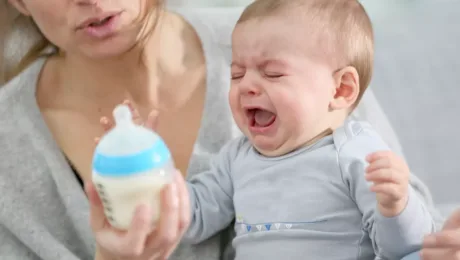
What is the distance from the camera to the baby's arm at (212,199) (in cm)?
90

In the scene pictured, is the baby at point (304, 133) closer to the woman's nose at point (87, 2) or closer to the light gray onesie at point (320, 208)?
the light gray onesie at point (320, 208)

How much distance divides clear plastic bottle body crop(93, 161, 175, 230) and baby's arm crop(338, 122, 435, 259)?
257 mm

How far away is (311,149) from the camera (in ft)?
2.74

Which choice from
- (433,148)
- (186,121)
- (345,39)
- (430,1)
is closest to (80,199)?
(186,121)

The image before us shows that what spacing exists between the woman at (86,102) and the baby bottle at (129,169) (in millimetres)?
382

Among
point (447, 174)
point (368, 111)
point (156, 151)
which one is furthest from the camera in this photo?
point (447, 174)

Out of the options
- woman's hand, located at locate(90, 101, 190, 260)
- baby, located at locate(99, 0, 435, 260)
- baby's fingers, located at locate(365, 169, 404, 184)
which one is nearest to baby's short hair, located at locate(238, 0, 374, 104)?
baby, located at locate(99, 0, 435, 260)

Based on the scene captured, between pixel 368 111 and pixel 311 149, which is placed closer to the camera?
pixel 311 149

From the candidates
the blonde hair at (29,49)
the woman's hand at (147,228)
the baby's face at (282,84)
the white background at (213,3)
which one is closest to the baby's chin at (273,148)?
the baby's face at (282,84)

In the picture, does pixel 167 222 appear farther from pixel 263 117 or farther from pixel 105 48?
pixel 105 48

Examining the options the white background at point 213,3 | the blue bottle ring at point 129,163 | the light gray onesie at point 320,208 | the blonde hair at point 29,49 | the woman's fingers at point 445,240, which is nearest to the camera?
the blue bottle ring at point 129,163

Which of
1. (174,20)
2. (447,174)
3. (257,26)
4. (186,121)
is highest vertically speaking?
(257,26)

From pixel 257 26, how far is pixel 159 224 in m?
0.37

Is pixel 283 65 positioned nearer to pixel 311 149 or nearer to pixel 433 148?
pixel 311 149
